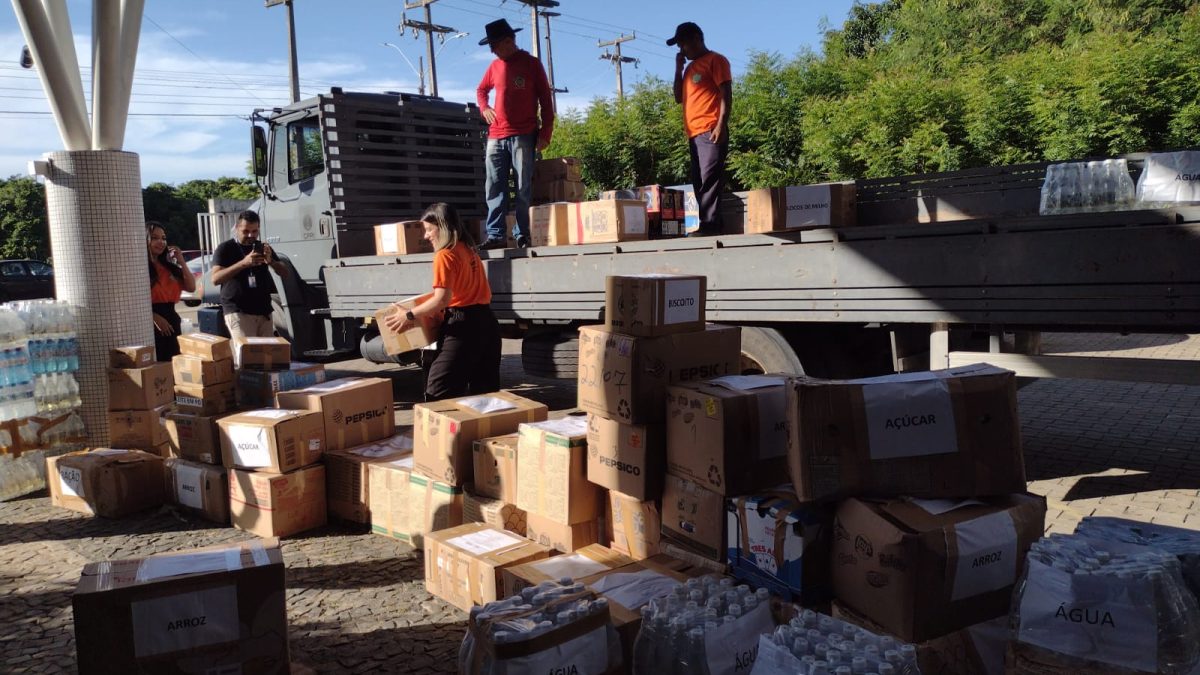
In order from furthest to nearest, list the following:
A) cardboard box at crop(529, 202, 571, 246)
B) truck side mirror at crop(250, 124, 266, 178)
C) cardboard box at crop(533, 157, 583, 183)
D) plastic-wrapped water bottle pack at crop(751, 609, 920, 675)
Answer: truck side mirror at crop(250, 124, 266, 178) → cardboard box at crop(533, 157, 583, 183) → cardboard box at crop(529, 202, 571, 246) → plastic-wrapped water bottle pack at crop(751, 609, 920, 675)

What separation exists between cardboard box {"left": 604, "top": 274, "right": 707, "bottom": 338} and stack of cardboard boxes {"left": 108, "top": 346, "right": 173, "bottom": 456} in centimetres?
399

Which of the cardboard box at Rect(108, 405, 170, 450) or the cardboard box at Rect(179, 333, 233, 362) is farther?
the cardboard box at Rect(108, 405, 170, 450)

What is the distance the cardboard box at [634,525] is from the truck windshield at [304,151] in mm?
5893

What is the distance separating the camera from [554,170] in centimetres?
786

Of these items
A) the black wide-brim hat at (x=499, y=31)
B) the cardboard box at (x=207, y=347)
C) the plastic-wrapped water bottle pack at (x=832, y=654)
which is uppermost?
the black wide-brim hat at (x=499, y=31)

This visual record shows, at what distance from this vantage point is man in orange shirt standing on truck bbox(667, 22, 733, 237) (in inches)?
258

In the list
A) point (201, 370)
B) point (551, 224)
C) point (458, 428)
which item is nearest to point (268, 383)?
point (201, 370)

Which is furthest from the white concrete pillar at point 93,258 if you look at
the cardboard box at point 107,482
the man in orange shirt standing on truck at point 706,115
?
the man in orange shirt standing on truck at point 706,115

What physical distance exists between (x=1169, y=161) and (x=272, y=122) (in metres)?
7.83

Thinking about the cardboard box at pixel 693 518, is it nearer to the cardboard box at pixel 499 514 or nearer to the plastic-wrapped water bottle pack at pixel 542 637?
the plastic-wrapped water bottle pack at pixel 542 637

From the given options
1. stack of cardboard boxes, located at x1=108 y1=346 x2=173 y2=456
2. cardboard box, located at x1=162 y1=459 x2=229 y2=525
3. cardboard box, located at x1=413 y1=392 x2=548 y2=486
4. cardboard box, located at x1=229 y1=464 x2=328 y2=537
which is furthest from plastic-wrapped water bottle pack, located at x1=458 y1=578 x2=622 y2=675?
stack of cardboard boxes, located at x1=108 y1=346 x2=173 y2=456

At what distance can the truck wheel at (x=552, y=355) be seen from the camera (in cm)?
668

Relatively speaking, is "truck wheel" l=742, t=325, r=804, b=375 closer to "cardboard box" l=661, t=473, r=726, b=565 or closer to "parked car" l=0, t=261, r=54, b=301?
"cardboard box" l=661, t=473, r=726, b=565

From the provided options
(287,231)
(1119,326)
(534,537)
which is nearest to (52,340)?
(287,231)
